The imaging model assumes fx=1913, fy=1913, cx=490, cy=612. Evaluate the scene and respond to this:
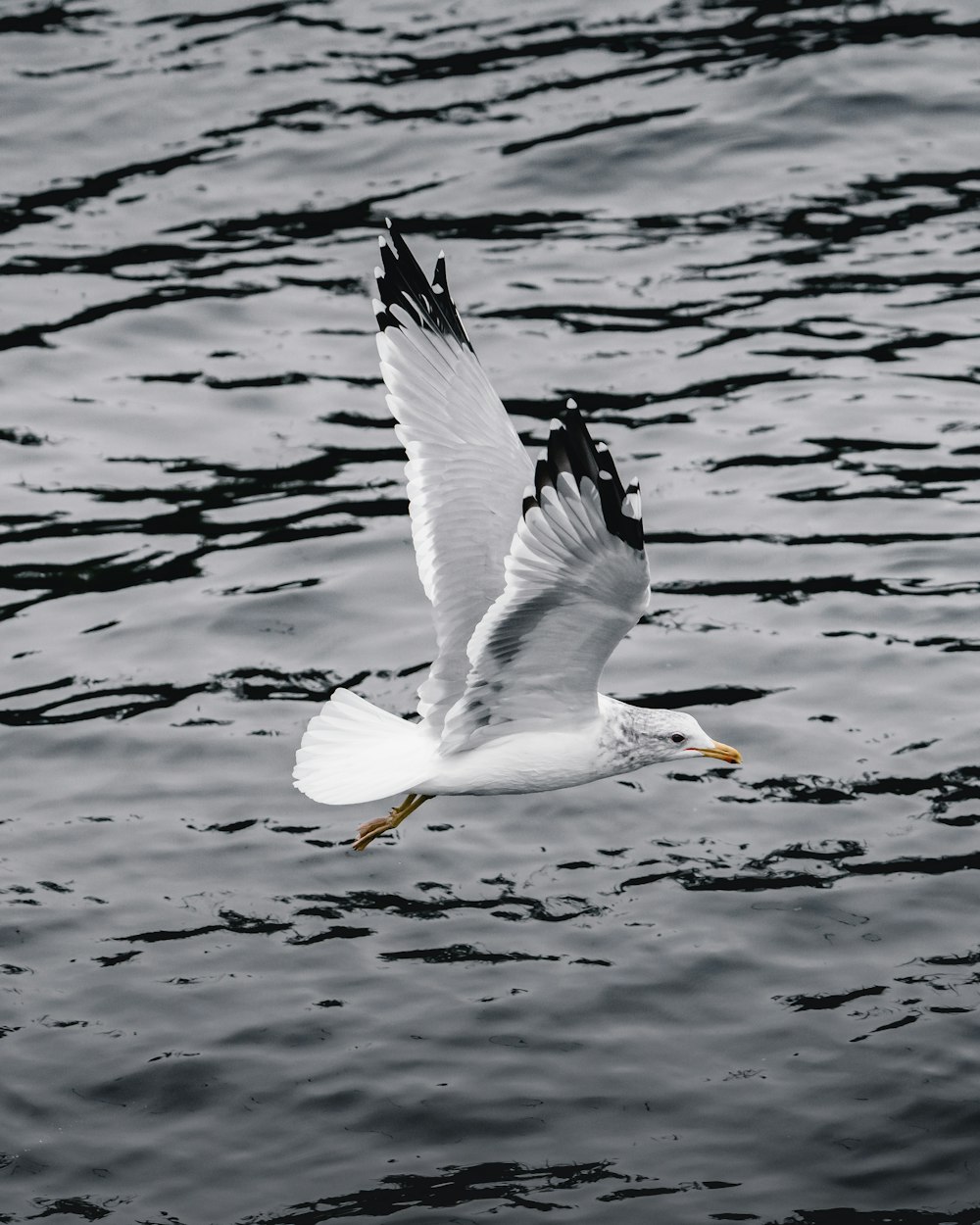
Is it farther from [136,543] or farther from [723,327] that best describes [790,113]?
[136,543]

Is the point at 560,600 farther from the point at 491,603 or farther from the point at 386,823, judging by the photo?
the point at 386,823

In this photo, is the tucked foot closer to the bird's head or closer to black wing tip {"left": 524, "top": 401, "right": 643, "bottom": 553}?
the bird's head

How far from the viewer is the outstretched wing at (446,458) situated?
316 inches

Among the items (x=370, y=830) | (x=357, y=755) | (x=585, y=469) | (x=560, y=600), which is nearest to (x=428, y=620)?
(x=370, y=830)

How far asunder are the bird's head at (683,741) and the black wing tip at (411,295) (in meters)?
1.84

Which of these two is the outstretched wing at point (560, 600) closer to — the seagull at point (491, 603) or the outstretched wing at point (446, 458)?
the seagull at point (491, 603)

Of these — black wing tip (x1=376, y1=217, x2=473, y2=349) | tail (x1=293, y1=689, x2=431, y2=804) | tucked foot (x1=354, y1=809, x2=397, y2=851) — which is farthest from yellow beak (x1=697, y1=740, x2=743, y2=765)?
black wing tip (x1=376, y1=217, x2=473, y2=349)

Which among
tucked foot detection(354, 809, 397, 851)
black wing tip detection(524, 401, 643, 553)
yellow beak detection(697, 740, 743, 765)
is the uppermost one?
black wing tip detection(524, 401, 643, 553)

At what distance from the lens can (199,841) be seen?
9117 millimetres

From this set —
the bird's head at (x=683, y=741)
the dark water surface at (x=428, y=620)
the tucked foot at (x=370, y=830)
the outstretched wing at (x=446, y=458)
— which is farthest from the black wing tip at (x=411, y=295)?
the dark water surface at (x=428, y=620)

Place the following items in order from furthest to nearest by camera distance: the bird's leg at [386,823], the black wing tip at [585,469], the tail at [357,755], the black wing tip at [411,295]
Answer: the bird's leg at [386,823]
the black wing tip at [411,295]
the tail at [357,755]
the black wing tip at [585,469]

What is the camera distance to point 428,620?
1106 centimetres

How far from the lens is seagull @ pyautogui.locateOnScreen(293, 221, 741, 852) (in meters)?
6.60

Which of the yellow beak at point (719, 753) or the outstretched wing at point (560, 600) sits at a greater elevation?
the outstretched wing at point (560, 600)
